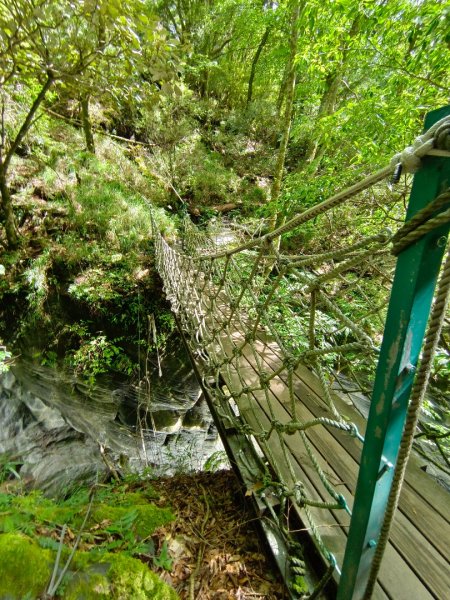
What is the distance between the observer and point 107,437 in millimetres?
2670

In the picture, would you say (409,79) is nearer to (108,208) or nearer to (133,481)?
(133,481)

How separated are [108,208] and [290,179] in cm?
252

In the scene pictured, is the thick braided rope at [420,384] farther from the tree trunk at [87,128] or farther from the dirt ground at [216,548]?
the tree trunk at [87,128]

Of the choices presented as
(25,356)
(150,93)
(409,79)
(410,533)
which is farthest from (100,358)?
(409,79)

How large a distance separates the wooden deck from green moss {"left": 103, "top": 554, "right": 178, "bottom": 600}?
16.9 inches

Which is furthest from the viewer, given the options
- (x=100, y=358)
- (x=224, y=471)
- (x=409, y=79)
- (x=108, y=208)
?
(x=108, y=208)

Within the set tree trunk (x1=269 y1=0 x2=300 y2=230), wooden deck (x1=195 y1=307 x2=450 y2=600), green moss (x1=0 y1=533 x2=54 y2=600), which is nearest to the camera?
green moss (x1=0 y1=533 x2=54 y2=600)

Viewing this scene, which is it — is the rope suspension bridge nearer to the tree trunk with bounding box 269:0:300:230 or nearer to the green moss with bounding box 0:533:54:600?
the green moss with bounding box 0:533:54:600

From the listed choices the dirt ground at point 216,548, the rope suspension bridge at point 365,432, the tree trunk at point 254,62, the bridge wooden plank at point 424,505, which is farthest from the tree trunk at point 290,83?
the tree trunk at point 254,62

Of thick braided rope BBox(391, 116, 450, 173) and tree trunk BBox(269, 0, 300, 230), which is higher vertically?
tree trunk BBox(269, 0, 300, 230)

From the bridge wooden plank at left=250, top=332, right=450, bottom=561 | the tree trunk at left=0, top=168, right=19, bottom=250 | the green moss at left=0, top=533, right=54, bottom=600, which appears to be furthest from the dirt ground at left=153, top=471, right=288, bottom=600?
the tree trunk at left=0, top=168, right=19, bottom=250

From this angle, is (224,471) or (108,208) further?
(108,208)

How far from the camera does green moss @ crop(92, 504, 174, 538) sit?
3.22ft

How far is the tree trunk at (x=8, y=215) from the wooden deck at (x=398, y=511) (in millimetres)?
3189
